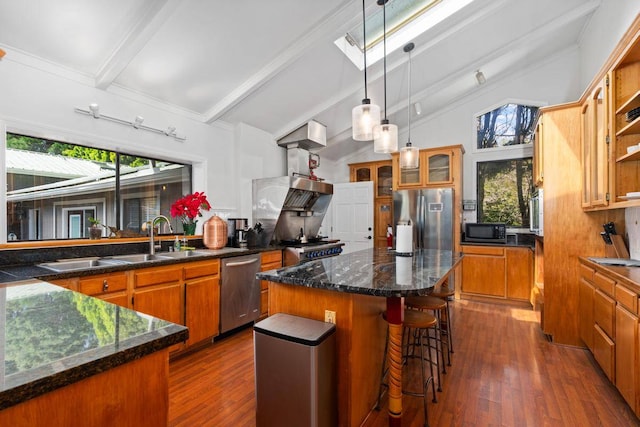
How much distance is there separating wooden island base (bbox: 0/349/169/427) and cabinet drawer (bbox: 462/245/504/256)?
15.4 ft

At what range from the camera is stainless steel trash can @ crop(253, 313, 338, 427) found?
1496 mm

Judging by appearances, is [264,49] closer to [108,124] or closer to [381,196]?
[108,124]

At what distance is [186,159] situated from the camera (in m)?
3.57

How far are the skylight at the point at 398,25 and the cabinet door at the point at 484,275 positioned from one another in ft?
10.4

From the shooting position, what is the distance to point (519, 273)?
4.36 meters

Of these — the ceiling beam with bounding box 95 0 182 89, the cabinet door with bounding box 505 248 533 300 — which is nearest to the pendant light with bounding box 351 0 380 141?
the ceiling beam with bounding box 95 0 182 89

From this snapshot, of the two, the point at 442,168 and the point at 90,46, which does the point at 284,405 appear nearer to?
the point at 90,46

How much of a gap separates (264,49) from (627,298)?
3.47 m

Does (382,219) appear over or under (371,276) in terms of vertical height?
over

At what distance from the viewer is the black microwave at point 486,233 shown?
180 inches

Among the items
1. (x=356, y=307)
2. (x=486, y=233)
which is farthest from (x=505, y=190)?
(x=356, y=307)

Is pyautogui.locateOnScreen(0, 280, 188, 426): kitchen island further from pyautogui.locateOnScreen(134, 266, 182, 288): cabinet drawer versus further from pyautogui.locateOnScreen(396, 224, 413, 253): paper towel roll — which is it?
pyautogui.locateOnScreen(396, 224, 413, 253): paper towel roll

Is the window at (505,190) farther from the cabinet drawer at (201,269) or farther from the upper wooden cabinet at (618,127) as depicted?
the cabinet drawer at (201,269)

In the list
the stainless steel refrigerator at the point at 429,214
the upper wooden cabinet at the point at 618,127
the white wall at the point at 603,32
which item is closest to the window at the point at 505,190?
the stainless steel refrigerator at the point at 429,214
